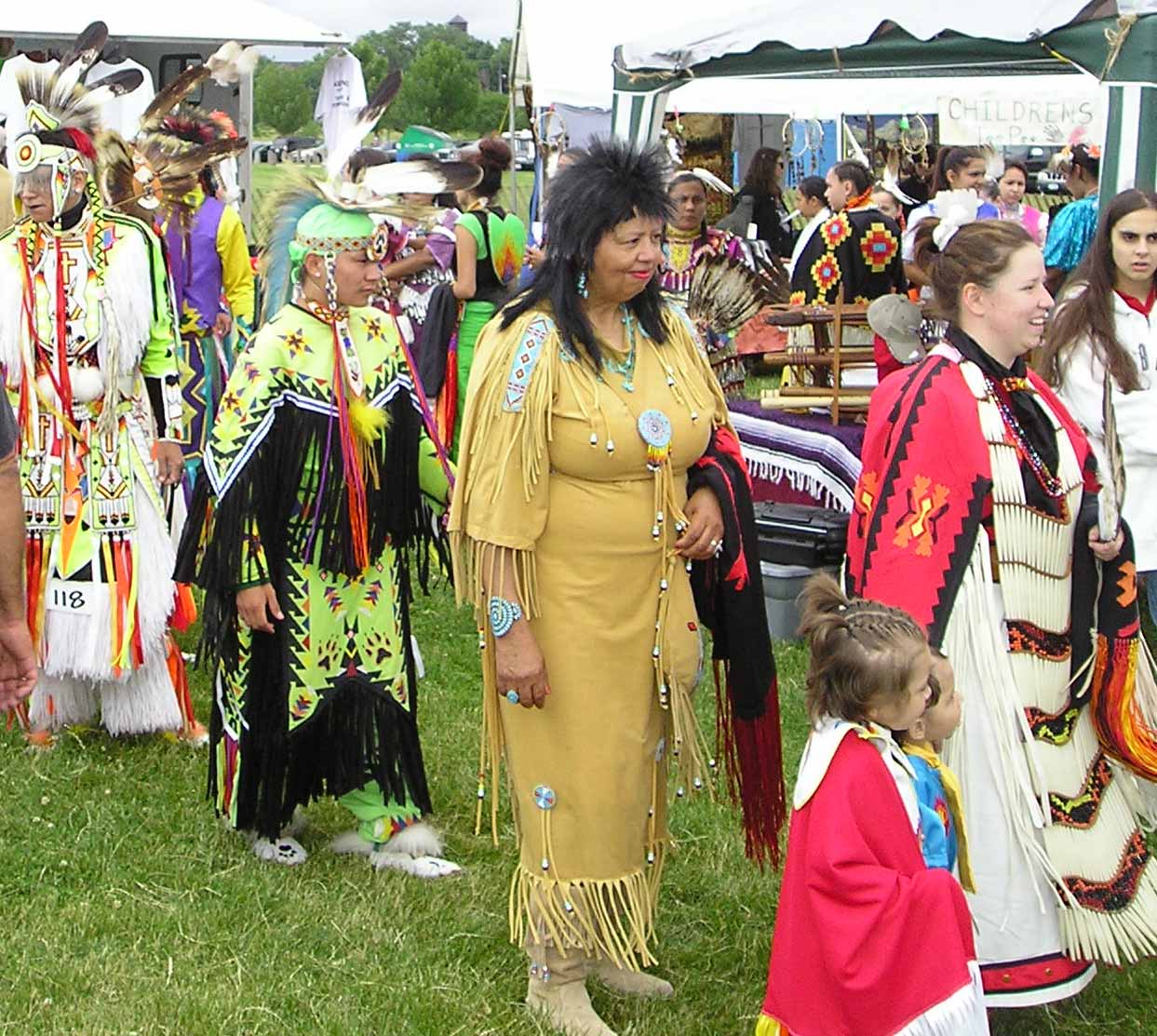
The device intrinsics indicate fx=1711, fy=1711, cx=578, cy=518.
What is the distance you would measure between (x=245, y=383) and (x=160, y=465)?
1.21 metres

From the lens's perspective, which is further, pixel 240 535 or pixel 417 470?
pixel 417 470

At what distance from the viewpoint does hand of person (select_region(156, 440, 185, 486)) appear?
500 centimetres

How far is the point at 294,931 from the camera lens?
3869 mm

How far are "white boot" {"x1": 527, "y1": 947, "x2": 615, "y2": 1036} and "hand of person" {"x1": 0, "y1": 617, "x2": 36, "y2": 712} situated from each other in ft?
3.67

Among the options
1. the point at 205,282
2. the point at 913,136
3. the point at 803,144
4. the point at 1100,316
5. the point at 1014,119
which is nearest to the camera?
the point at 1100,316

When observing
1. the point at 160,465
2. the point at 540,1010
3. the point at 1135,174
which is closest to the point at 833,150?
the point at 1135,174

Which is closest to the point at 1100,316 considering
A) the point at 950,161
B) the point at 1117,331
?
the point at 1117,331

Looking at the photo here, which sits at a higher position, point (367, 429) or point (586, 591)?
point (367, 429)

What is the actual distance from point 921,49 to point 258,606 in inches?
160

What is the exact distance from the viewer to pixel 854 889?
254 cm

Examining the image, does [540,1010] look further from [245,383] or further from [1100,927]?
[245,383]

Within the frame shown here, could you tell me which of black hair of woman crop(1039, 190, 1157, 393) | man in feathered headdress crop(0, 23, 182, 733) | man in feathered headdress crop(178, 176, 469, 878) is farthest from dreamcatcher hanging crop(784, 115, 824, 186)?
man in feathered headdress crop(178, 176, 469, 878)

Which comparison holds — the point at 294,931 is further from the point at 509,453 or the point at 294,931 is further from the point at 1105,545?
the point at 1105,545

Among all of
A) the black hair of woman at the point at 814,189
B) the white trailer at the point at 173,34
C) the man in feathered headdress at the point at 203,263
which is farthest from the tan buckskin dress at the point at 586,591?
the white trailer at the point at 173,34
